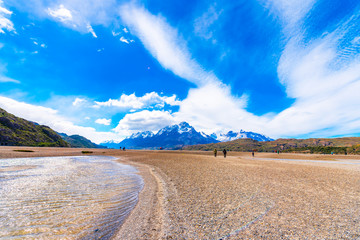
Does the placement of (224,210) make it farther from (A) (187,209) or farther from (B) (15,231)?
(B) (15,231)

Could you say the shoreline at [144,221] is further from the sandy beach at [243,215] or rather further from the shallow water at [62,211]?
the shallow water at [62,211]

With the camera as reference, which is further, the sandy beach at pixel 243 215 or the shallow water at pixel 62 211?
the sandy beach at pixel 243 215

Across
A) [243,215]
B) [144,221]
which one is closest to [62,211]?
[144,221]

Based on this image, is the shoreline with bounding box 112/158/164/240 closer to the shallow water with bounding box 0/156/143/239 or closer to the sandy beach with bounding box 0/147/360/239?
the sandy beach with bounding box 0/147/360/239

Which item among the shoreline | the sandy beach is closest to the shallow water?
the shoreline

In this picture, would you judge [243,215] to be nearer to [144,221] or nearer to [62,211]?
[144,221]

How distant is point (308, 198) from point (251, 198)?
11.9ft

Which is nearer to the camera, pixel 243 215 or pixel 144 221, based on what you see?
pixel 144 221

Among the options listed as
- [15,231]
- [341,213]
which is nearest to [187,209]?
[15,231]

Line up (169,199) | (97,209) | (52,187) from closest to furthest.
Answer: (97,209) → (169,199) → (52,187)

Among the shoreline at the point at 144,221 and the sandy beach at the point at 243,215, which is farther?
the sandy beach at the point at 243,215

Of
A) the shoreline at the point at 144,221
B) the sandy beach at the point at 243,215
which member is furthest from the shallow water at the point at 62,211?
the sandy beach at the point at 243,215

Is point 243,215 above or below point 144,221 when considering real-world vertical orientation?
above

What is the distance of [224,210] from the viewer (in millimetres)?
7805
